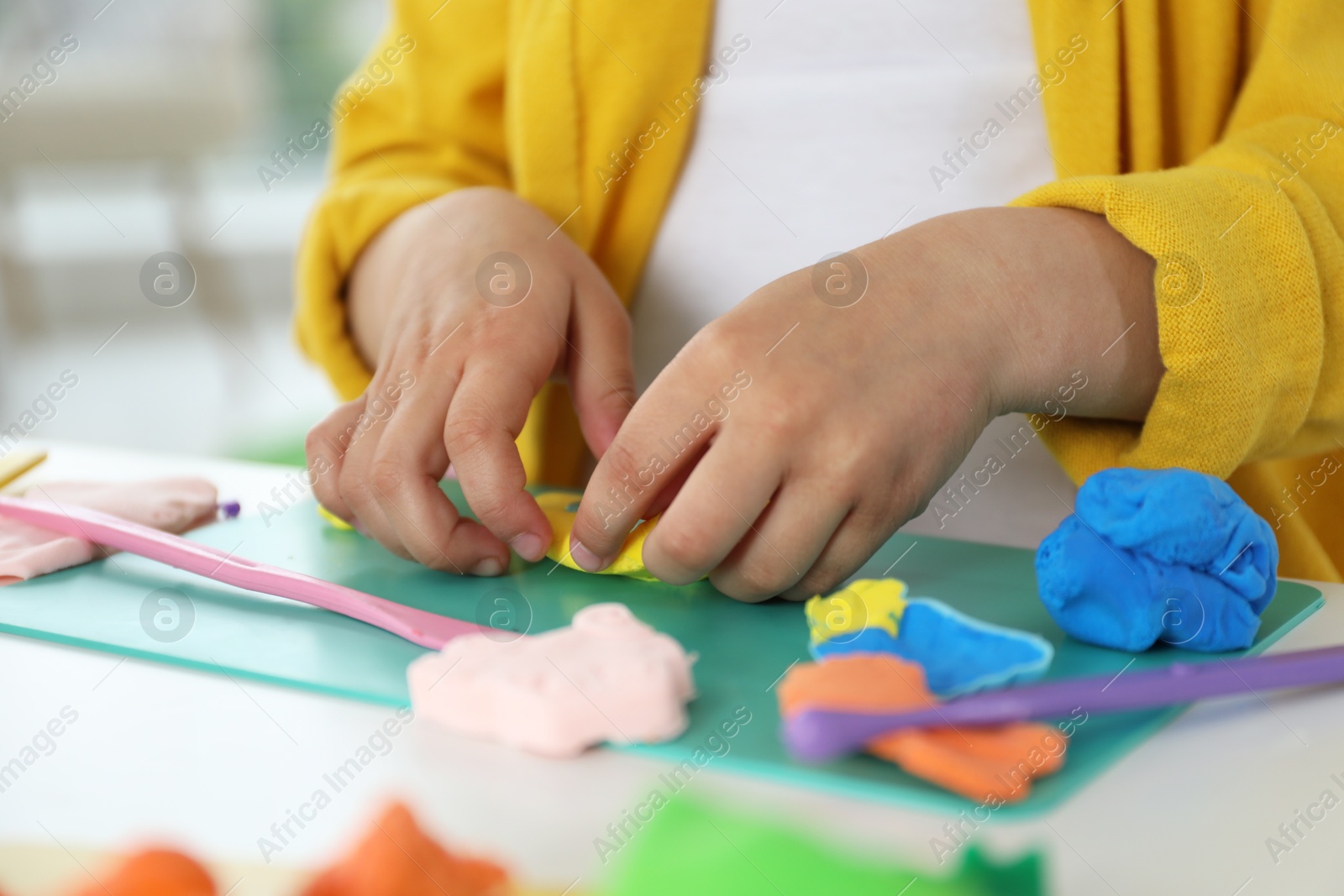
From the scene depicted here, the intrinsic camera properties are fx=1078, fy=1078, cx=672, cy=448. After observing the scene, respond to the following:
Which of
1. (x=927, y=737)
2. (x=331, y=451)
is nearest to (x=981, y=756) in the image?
(x=927, y=737)

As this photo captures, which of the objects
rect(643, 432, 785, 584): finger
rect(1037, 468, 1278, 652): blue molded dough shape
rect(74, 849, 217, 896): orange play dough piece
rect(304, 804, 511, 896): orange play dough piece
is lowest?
rect(1037, 468, 1278, 652): blue molded dough shape

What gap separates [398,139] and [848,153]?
1.08 feet

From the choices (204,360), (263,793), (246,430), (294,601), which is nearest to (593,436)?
(294,601)

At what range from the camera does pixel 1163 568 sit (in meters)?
0.35

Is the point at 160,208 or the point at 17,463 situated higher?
the point at 17,463

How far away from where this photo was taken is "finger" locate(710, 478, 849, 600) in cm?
38

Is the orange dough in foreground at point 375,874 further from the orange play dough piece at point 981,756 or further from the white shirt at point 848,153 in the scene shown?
the white shirt at point 848,153

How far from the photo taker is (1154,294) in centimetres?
44

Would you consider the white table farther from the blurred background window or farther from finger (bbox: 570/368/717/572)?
the blurred background window

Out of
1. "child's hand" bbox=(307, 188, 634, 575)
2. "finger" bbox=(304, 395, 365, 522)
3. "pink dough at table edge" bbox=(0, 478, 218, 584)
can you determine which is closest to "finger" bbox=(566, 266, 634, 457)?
"child's hand" bbox=(307, 188, 634, 575)

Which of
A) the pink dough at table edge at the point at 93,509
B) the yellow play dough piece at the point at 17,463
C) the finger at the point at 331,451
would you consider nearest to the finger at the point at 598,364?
the finger at the point at 331,451

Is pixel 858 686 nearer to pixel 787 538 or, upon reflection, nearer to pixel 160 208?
pixel 787 538

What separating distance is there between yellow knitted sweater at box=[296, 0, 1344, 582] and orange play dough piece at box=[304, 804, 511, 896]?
1.09 feet

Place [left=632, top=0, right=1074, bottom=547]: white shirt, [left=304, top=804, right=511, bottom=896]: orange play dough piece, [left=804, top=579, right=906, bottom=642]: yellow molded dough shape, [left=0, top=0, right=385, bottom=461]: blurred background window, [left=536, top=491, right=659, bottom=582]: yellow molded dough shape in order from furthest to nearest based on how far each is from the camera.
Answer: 1. [left=0, top=0, right=385, bottom=461]: blurred background window
2. [left=632, top=0, right=1074, bottom=547]: white shirt
3. [left=536, top=491, right=659, bottom=582]: yellow molded dough shape
4. [left=804, top=579, right=906, bottom=642]: yellow molded dough shape
5. [left=304, top=804, right=511, bottom=896]: orange play dough piece
